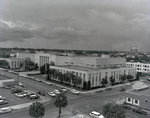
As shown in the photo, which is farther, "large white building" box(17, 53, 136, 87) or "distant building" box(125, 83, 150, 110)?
"large white building" box(17, 53, 136, 87)

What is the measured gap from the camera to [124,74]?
2289cm

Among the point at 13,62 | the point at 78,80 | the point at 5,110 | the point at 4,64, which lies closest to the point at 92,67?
the point at 78,80

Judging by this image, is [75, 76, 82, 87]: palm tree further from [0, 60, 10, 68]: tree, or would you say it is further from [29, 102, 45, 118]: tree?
[0, 60, 10, 68]: tree

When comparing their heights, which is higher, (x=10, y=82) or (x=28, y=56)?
(x=28, y=56)

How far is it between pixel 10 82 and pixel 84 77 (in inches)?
345

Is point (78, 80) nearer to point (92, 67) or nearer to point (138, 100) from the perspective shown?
point (92, 67)

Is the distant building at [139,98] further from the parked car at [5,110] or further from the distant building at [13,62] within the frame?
the distant building at [13,62]

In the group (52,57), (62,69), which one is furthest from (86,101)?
(52,57)

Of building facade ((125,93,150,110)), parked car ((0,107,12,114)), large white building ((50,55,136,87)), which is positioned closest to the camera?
parked car ((0,107,12,114))

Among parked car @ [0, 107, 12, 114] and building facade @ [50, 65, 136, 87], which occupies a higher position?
building facade @ [50, 65, 136, 87]

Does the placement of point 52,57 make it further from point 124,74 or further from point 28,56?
point 124,74

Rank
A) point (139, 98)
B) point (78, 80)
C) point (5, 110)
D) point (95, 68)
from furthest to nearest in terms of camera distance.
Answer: point (95, 68) → point (78, 80) → point (139, 98) → point (5, 110)

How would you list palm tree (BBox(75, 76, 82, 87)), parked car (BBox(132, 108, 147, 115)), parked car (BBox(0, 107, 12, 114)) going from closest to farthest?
parked car (BBox(0, 107, 12, 114)), parked car (BBox(132, 108, 147, 115)), palm tree (BBox(75, 76, 82, 87))

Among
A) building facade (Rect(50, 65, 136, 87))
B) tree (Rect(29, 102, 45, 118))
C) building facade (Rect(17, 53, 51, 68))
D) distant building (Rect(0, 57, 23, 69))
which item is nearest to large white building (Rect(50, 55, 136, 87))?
building facade (Rect(50, 65, 136, 87))
